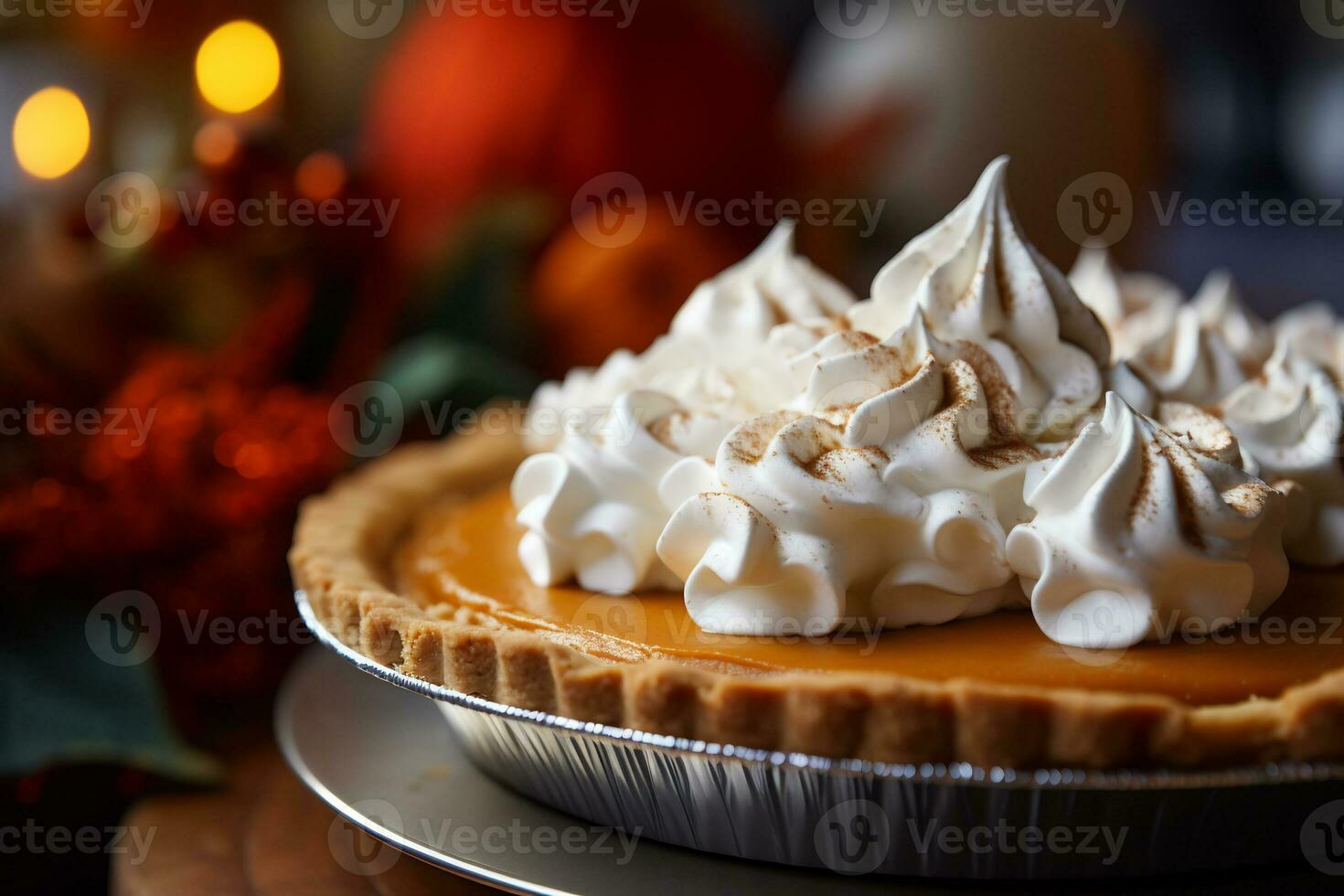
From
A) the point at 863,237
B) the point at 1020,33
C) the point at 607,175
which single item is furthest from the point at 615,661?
the point at 1020,33

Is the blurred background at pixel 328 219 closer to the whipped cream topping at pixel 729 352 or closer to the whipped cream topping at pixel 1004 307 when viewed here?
the whipped cream topping at pixel 729 352

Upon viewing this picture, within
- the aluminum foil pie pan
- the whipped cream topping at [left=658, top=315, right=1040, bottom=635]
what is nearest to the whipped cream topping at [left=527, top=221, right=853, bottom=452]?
the whipped cream topping at [left=658, top=315, right=1040, bottom=635]

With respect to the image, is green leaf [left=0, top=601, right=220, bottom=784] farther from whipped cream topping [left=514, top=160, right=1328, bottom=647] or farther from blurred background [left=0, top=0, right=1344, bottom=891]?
whipped cream topping [left=514, top=160, right=1328, bottom=647]

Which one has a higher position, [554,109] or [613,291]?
[554,109]

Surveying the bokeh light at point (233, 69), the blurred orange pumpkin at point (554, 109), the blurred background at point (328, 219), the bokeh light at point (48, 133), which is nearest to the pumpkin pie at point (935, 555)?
the blurred background at point (328, 219)

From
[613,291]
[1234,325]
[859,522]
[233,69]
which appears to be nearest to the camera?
[859,522]

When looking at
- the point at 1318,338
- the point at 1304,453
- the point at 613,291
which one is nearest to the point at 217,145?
the point at 613,291

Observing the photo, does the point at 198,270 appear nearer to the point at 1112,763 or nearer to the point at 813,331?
the point at 813,331

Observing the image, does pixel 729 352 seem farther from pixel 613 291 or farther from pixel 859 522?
pixel 613 291
